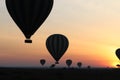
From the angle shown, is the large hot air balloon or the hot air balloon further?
the hot air balloon

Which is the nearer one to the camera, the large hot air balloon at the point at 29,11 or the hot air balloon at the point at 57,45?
the large hot air balloon at the point at 29,11

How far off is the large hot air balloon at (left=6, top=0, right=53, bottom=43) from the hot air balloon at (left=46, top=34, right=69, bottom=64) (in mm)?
15067

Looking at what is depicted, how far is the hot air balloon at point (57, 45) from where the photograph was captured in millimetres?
56719

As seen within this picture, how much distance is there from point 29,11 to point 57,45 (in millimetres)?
18621

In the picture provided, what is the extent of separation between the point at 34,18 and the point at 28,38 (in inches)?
114

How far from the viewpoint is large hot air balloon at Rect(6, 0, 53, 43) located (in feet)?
131

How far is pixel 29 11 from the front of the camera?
40.8m

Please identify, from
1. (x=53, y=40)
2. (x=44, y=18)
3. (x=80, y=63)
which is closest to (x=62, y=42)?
(x=53, y=40)

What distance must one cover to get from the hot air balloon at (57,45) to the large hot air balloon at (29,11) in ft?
49.4

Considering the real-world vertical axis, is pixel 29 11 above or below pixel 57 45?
above

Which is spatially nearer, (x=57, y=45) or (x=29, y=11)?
(x=29, y=11)

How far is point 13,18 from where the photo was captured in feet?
133

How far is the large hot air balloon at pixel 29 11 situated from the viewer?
40053 millimetres

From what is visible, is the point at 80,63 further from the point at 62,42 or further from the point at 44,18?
the point at 44,18
